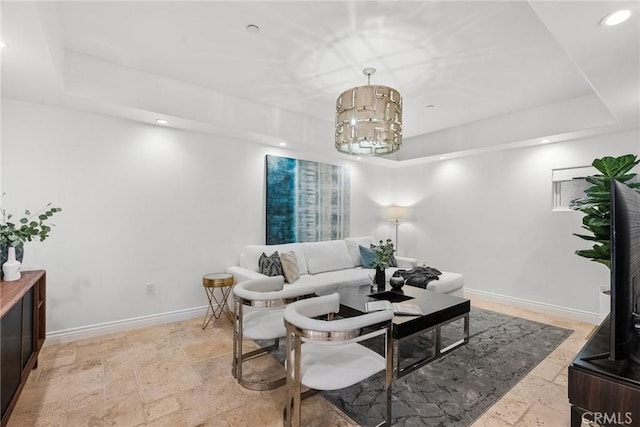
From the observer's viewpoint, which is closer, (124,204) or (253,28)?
(253,28)

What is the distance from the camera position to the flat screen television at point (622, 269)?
116 cm

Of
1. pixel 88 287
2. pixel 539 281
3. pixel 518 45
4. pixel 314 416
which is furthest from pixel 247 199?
pixel 539 281

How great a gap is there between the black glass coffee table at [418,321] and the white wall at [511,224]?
1808mm

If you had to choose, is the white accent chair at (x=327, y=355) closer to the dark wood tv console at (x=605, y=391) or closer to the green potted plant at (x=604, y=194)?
the dark wood tv console at (x=605, y=391)

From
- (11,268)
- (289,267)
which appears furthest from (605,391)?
(11,268)

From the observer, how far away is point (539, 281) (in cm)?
412

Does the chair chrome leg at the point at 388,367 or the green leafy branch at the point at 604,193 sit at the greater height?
the green leafy branch at the point at 604,193

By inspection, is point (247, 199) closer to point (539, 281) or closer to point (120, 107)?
point (120, 107)

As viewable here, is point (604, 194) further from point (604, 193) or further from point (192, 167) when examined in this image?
point (192, 167)

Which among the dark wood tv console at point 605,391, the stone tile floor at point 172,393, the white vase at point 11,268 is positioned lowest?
the stone tile floor at point 172,393

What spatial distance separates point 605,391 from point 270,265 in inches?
116

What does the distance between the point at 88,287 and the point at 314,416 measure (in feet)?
8.90

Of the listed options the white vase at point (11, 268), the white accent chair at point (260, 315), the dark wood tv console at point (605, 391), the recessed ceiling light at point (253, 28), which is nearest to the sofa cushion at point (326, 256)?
the white accent chair at point (260, 315)

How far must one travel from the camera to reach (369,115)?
2453 millimetres
